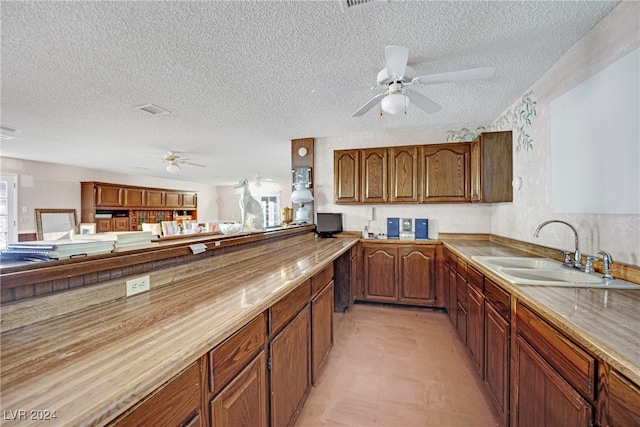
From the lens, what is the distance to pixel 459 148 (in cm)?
329

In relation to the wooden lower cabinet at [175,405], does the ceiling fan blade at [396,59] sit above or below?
above

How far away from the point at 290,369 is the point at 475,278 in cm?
148

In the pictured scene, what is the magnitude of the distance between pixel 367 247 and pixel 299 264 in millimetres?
1860

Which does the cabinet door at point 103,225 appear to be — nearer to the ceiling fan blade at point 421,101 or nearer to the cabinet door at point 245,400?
the cabinet door at point 245,400

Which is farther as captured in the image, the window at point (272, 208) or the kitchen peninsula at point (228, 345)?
the window at point (272, 208)

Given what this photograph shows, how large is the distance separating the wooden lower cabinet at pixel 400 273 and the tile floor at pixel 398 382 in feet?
1.43

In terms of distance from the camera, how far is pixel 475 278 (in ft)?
6.67

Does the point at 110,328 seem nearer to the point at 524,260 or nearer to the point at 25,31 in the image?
the point at 25,31

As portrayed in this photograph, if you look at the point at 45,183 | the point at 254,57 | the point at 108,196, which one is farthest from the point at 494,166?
the point at 45,183

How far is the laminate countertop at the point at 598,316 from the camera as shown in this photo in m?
0.76

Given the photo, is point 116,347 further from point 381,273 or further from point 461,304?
point 381,273

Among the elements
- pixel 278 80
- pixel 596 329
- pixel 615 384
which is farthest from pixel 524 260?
pixel 278 80

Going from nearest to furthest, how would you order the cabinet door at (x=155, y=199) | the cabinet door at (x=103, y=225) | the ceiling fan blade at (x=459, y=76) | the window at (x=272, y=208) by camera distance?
the ceiling fan blade at (x=459, y=76)
the cabinet door at (x=103, y=225)
the cabinet door at (x=155, y=199)
the window at (x=272, y=208)

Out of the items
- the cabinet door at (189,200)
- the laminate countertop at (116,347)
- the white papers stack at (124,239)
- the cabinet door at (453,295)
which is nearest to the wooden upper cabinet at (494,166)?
the cabinet door at (453,295)
